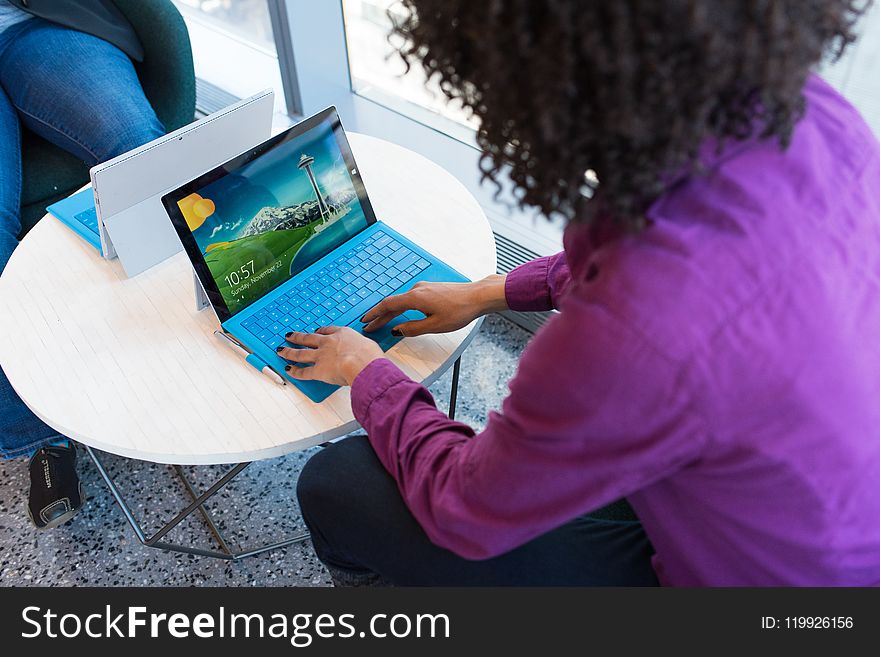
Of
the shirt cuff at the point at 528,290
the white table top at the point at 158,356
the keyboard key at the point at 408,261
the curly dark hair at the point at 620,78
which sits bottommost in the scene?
the white table top at the point at 158,356

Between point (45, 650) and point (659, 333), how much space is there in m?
1.01

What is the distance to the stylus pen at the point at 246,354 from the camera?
1.14m

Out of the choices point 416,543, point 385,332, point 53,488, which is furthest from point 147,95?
point 416,543

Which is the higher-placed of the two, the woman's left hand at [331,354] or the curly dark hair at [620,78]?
the curly dark hair at [620,78]

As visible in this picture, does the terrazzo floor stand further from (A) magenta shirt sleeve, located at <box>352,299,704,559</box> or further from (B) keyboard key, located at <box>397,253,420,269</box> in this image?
(A) magenta shirt sleeve, located at <box>352,299,704,559</box>

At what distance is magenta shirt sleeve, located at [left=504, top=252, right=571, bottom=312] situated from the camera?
Result: 121cm

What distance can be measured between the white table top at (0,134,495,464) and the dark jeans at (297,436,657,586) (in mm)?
69

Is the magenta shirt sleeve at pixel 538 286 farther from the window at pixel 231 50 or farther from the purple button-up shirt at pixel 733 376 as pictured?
the window at pixel 231 50

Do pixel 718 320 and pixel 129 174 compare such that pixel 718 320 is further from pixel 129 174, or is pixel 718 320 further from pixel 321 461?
pixel 129 174

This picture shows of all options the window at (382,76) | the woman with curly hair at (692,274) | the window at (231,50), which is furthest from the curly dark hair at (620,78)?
the window at (231,50)

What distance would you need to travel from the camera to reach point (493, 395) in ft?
5.93

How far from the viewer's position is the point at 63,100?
171 centimetres

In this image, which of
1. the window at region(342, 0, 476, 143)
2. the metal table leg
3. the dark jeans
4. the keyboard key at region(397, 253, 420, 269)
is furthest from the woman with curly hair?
the window at region(342, 0, 476, 143)

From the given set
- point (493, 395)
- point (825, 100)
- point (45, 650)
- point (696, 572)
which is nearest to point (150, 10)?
point (493, 395)
